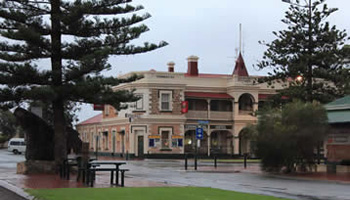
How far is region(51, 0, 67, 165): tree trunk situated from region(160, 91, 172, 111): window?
2779cm

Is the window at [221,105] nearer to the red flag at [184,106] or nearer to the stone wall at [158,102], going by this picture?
the red flag at [184,106]

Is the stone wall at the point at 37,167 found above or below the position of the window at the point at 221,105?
below

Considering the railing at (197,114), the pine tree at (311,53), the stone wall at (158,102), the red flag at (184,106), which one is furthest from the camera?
the railing at (197,114)

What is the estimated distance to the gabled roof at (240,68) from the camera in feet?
189

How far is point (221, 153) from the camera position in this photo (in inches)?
2153

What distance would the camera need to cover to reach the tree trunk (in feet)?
75.4

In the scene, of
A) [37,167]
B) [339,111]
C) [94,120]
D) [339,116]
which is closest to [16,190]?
[37,167]

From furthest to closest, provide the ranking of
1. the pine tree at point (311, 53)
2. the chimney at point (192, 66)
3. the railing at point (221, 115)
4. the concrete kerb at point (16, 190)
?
the chimney at point (192, 66) < the railing at point (221, 115) < the pine tree at point (311, 53) < the concrete kerb at point (16, 190)

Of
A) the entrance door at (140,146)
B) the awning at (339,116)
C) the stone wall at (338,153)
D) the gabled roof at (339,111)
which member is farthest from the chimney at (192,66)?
the stone wall at (338,153)

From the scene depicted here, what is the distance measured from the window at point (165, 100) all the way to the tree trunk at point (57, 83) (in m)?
27.8

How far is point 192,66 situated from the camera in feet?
187

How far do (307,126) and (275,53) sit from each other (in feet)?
37.4

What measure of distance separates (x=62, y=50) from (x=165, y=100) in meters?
28.8

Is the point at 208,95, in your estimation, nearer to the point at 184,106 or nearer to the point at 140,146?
the point at 184,106
